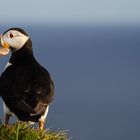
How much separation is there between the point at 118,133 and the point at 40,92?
167473mm

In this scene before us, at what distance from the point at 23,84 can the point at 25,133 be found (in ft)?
3.88

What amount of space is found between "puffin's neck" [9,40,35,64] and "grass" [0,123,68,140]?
1671 millimetres

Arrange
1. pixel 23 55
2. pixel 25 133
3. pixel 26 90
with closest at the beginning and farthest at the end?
pixel 25 133, pixel 26 90, pixel 23 55

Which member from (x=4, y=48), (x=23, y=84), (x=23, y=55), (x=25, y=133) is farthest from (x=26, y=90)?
(x=23, y=55)

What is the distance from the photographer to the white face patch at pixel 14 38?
12969mm

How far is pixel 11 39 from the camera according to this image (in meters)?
13.0

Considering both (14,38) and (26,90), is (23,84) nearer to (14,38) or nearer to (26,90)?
(26,90)

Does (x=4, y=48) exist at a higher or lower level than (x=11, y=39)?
lower

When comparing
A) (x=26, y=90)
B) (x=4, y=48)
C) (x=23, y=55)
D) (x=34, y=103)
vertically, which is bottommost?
(x=34, y=103)

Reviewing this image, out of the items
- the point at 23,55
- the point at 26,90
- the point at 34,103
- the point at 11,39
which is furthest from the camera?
the point at 23,55

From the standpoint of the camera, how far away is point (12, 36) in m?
13.0

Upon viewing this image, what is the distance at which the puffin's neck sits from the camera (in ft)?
44.0

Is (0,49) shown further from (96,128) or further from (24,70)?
(96,128)

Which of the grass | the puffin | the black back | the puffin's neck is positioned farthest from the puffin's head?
the grass
